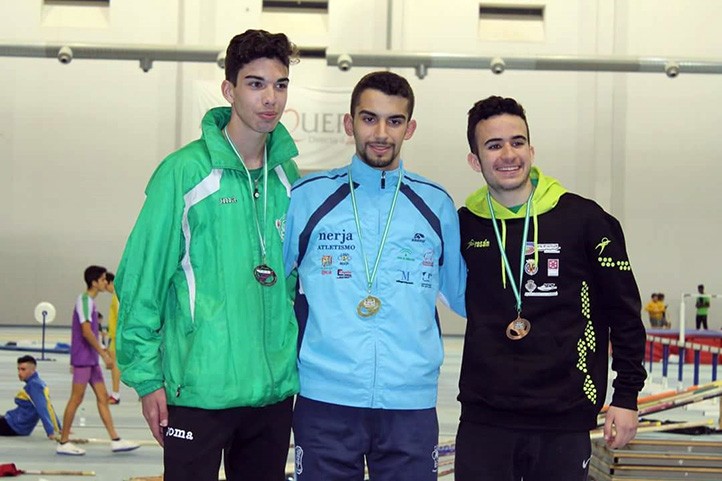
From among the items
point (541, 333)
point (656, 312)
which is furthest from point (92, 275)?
point (656, 312)

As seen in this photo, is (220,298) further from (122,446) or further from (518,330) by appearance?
(122,446)

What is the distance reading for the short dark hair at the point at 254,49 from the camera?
3.34 metres

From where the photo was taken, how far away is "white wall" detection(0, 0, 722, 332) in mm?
24344

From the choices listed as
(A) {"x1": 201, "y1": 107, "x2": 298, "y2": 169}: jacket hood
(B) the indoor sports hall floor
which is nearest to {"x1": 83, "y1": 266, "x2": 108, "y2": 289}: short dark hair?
(B) the indoor sports hall floor

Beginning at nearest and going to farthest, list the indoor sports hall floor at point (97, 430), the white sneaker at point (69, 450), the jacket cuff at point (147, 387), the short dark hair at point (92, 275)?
the jacket cuff at point (147, 387) → the indoor sports hall floor at point (97, 430) → the white sneaker at point (69, 450) → the short dark hair at point (92, 275)

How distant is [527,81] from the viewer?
80.0 feet

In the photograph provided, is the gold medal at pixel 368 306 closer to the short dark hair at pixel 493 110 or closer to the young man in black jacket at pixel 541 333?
the young man in black jacket at pixel 541 333

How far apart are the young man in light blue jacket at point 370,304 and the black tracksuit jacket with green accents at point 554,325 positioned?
0.18 meters

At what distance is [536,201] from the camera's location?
3576mm

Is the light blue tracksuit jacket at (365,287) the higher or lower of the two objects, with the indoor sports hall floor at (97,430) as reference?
higher

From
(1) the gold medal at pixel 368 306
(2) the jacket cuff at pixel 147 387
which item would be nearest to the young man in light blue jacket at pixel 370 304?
Result: (1) the gold medal at pixel 368 306

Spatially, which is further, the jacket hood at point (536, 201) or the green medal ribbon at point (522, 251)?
the jacket hood at point (536, 201)

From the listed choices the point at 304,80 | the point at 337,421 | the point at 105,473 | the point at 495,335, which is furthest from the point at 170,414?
the point at 304,80

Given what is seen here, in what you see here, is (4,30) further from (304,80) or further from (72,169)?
(304,80)
